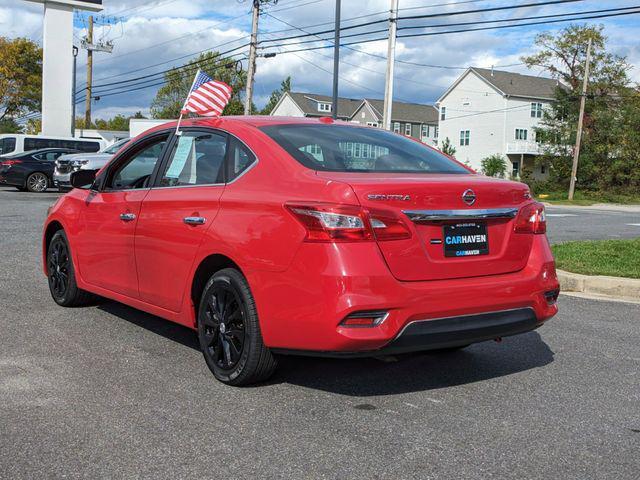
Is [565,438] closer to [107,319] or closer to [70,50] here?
[107,319]

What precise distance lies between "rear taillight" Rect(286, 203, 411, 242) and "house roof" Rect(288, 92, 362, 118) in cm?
7631

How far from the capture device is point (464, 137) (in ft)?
215

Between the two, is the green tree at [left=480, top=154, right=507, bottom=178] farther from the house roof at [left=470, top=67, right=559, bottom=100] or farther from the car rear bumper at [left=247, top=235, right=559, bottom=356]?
the car rear bumper at [left=247, top=235, right=559, bottom=356]

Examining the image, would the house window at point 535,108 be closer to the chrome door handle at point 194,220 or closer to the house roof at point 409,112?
the house roof at point 409,112

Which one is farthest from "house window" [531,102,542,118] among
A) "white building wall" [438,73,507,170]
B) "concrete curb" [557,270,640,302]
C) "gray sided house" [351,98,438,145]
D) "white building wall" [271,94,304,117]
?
"concrete curb" [557,270,640,302]

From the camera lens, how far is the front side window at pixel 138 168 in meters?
5.31

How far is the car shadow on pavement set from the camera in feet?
14.3

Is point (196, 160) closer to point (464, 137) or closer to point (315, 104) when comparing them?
point (464, 137)

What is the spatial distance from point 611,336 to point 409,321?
2.78 m

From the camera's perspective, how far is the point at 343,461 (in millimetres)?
3217

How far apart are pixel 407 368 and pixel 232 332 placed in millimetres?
1243

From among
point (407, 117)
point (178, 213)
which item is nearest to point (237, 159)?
point (178, 213)

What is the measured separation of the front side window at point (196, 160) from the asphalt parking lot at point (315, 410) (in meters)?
1.23

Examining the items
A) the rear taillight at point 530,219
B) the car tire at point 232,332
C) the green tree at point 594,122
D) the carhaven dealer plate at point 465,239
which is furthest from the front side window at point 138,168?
the green tree at point 594,122
